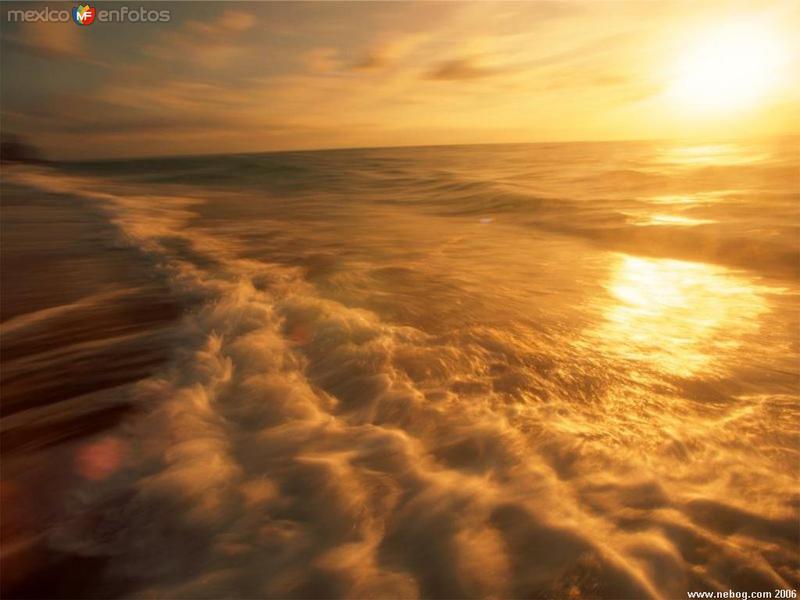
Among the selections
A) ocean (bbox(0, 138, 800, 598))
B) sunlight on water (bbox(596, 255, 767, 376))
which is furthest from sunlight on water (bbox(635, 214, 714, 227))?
ocean (bbox(0, 138, 800, 598))

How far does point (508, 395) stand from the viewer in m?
2.97

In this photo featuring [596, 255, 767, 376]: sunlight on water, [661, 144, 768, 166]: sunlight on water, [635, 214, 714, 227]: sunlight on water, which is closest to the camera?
[596, 255, 767, 376]: sunlight on water

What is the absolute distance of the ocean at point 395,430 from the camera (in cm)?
184

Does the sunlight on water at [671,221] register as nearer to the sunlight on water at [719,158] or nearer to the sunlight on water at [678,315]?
the sunlight on water at [678,315]

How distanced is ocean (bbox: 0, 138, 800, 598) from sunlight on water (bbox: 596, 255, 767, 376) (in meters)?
0.04

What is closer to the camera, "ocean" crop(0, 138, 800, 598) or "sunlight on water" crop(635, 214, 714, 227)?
"ocean" crop(0, 138, 800, 598)

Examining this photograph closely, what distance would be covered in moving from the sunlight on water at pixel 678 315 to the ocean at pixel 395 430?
0.04m

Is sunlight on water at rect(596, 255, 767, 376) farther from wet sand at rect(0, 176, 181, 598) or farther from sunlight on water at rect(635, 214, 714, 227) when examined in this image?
wet sand at rect(0, 176, 181, 598)

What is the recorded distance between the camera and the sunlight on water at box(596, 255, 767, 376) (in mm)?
3571

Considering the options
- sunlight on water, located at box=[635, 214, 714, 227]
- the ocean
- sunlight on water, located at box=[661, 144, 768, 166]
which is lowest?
the ocean

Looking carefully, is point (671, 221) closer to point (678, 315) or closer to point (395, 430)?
point (678, 315)

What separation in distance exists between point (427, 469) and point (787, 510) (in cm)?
159

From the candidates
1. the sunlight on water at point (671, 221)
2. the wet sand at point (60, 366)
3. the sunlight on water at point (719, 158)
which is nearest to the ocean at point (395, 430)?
the wet sand at point (60, 366)

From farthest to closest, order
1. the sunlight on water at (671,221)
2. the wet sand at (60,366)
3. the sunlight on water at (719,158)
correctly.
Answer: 1. the sunlight on water at (719,158)
2. the sunlight on water at (671,221)
3. the wet sand at (60,366)
